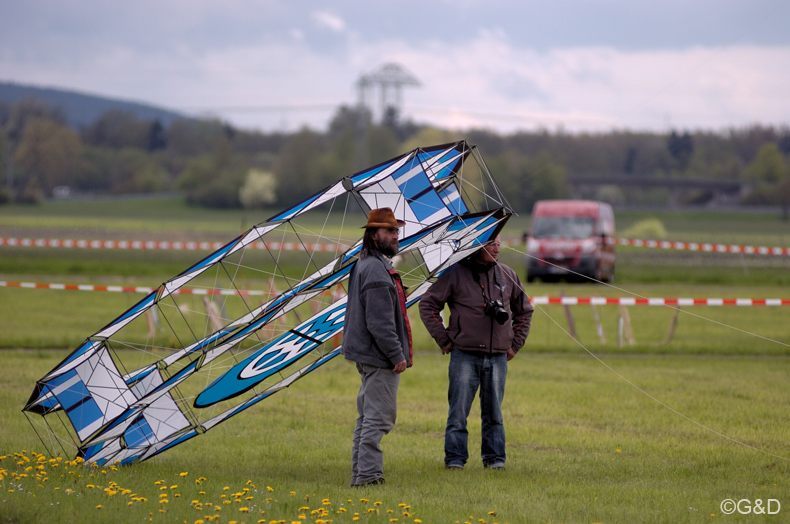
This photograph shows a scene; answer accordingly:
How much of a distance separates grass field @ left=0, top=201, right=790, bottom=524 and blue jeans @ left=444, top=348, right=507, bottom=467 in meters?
0.19

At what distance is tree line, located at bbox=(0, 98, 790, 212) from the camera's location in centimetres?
6078

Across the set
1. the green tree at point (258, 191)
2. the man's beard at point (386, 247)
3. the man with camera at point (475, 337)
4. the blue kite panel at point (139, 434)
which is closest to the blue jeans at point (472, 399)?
the man with camera at point (475, 337)

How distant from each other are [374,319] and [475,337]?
1.00 metres

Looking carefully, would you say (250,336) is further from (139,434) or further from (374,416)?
(374,416)

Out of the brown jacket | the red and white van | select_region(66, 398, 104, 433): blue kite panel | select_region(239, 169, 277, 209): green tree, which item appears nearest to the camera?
the brown jacket

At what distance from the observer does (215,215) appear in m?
72.6

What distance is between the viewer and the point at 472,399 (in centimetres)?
651

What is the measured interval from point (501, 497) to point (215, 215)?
69.1 meters

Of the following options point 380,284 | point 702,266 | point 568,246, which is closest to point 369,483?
point 380,284

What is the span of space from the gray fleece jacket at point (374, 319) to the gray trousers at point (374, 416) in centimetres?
11

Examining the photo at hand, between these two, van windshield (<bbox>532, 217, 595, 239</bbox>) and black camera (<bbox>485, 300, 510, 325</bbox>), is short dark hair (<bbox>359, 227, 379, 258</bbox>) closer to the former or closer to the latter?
black camera (<bbox>485, 300, 510, 325</bbox>)

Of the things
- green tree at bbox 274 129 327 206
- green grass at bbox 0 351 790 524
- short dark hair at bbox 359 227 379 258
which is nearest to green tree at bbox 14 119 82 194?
green tree at bbox 274 129 327 206

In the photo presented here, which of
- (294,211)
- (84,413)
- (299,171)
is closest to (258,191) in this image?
(299,171)

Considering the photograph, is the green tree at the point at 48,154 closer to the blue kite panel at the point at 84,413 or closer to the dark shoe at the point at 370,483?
the blue kite panel at the point at 84,413
